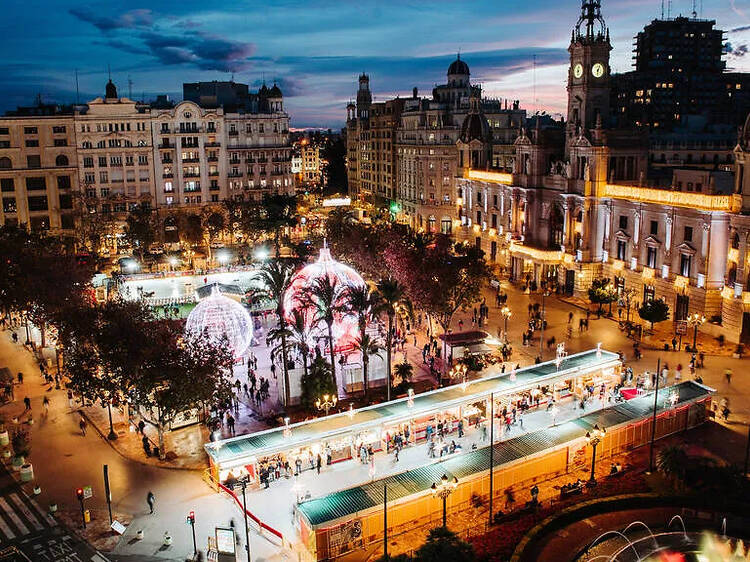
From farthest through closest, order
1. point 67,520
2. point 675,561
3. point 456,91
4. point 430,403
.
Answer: point 456,91
point 430,403
point 67,520
point 675,561

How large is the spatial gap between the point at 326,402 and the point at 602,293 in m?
31.1

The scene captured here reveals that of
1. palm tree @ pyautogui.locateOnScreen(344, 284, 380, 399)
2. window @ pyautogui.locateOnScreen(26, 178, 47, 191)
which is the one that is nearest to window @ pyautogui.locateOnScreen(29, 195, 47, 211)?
window @ pyautogui.locateOnScreen(26, 178, 47, 191)

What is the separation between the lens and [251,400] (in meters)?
46.4

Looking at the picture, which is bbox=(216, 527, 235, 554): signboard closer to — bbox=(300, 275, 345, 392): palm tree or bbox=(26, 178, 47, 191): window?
bbox=(300, 275, 345, 392): palm tree

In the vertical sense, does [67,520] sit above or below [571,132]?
below

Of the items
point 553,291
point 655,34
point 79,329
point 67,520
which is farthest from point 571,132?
point 655,34

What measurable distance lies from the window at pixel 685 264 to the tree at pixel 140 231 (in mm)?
58541

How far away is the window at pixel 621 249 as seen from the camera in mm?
65812

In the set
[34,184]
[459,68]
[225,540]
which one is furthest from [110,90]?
[225,540]

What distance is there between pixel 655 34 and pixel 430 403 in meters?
155

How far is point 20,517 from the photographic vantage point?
32.5 meters

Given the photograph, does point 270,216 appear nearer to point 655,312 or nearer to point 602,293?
point 602,293

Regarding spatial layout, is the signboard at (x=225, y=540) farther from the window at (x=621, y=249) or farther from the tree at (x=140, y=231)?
the tree at (x=140, y=231)

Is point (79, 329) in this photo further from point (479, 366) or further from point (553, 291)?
point (553, 291)
